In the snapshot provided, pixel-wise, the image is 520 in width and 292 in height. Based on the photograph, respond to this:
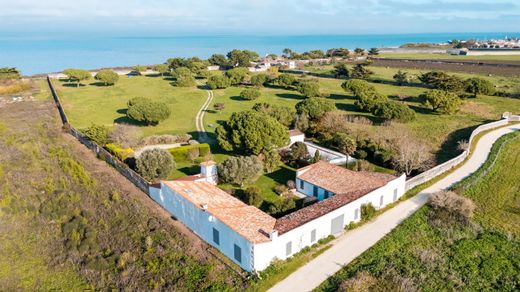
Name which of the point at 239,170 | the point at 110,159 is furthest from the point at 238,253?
the point at 110,159

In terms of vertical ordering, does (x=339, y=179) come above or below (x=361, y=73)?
below

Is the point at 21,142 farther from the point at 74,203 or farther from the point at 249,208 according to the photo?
the point at 249,208

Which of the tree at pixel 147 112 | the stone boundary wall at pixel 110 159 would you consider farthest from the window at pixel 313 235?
the tree at pixel 147 112

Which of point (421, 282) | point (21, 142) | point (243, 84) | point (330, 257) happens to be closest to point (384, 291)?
point (421, 282)

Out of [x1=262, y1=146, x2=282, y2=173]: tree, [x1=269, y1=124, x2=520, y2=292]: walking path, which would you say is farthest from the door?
[x1=262, y1=146, x2=282, y2=173]: tree

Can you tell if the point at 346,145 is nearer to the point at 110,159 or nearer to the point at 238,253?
the point at 238,253

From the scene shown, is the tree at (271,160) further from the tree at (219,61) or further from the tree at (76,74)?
the tree at (219,61)
